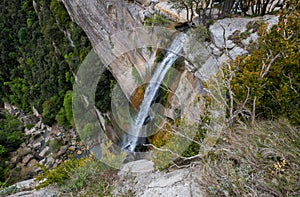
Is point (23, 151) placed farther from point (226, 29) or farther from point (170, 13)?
point (226, 29)

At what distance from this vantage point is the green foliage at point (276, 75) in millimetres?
4129

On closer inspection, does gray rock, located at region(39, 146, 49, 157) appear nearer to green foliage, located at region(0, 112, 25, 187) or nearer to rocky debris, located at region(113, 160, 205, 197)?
green foliage, located at region(0, 112, 25, 187)

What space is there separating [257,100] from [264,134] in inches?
30.0

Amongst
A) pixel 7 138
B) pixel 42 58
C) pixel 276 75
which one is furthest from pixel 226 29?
pixel 42 58

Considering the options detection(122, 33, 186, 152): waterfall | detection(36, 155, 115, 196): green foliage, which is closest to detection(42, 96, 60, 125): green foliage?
detection(122, 33, 186, 152): waterfall

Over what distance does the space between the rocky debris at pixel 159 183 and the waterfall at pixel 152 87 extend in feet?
14.4

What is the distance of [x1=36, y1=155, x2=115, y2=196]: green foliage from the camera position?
17.8ft

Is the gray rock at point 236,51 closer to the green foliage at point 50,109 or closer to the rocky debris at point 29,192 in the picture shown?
the rocky debris at point 29,192

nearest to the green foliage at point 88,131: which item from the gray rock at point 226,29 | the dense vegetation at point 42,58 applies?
the dense vegetation at point 42,58

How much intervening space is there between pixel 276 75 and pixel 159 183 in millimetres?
2949

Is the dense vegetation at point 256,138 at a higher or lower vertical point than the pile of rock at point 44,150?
higher

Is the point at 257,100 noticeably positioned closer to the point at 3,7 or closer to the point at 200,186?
the point at 200,186

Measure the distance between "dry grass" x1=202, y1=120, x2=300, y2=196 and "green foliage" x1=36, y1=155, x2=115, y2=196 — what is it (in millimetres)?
2528

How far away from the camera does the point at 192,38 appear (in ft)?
27.1
